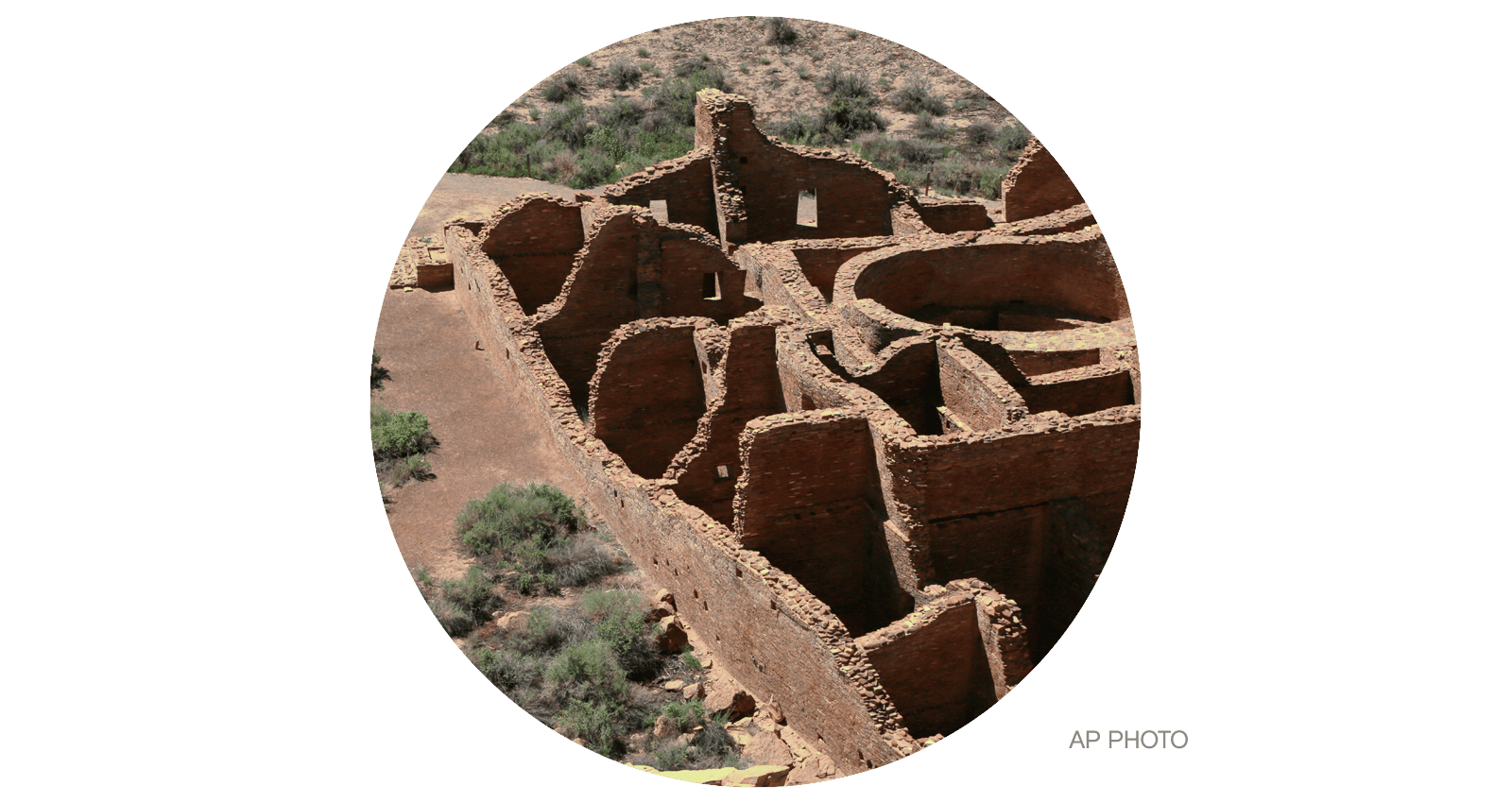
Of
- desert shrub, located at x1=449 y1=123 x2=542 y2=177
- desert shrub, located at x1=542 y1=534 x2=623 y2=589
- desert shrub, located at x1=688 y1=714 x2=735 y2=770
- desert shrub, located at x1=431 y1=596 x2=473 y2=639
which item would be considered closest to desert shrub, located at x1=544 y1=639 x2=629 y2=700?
desert shrub, located at x1=688 y1=714 x2=735 y2=770

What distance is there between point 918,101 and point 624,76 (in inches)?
373

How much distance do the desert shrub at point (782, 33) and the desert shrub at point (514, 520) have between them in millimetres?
29612

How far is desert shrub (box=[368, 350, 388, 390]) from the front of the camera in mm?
27594

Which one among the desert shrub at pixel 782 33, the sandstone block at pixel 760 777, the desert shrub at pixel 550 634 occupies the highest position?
the desert shrub at pixel 782 33

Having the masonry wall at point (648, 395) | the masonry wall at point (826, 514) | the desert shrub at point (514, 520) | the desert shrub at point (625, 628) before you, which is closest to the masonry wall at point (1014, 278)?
the masonry wall at point (648, 395)

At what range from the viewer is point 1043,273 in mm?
30406

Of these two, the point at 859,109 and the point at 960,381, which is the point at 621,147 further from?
the point at 960,381

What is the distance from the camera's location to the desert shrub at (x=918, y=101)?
46031 millimetres

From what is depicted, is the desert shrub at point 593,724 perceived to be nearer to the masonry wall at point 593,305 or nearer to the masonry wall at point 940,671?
the masonry wall at point 940,671

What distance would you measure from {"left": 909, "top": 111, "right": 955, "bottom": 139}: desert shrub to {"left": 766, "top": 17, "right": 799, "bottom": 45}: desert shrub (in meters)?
6.64

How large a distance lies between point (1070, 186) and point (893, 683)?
19270mm

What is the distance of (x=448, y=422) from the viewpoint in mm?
26516

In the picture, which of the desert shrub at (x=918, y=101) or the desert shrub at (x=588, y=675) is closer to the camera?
the desert shrub at (x=588, y=675)

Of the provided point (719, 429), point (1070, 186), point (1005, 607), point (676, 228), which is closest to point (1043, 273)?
point (1070, 186)
